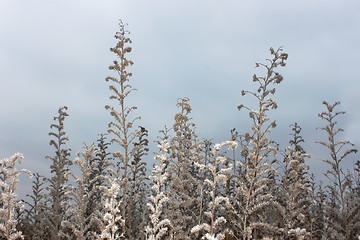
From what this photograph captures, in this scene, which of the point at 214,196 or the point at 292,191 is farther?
the point at 292,191

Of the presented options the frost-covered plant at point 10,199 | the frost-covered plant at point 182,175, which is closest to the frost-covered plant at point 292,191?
the frost-covered plant at point 182,175

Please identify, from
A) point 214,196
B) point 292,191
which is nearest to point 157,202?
point 214,196

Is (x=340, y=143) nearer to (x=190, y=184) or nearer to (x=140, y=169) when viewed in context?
(x=190, y=184)

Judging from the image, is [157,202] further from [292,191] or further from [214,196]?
[292,191]

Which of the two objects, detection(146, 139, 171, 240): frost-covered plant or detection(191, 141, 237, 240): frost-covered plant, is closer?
detection(191, 141, 237, 240): frost-covered plant

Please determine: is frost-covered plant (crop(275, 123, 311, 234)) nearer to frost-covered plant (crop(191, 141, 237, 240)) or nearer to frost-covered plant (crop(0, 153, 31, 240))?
frost-covered plant (crop(191, 141, 237, 240))

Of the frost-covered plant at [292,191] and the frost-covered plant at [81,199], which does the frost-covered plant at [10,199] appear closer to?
the frost-covered plant at [81,199]

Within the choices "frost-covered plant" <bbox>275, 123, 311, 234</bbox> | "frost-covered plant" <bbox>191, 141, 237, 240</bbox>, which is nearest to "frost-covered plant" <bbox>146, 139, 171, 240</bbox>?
"frost-covered plant" <bbox>191, 141, 237, 240</bbox>

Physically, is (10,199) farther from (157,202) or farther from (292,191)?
(292,191)

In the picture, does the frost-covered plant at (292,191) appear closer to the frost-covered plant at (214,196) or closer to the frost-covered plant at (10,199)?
the frost-covered plant at (214,196)

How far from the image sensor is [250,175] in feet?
31.5

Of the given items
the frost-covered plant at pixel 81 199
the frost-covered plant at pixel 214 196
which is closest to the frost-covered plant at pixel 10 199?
the frost-covered plant at pixel 81 199

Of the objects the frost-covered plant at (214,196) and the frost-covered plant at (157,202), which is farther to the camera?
the frost-covered plant at (157,202)

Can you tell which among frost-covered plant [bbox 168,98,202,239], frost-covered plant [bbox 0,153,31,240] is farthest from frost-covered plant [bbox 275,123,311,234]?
frost-covered plant [bbox 0,153,31,240]
